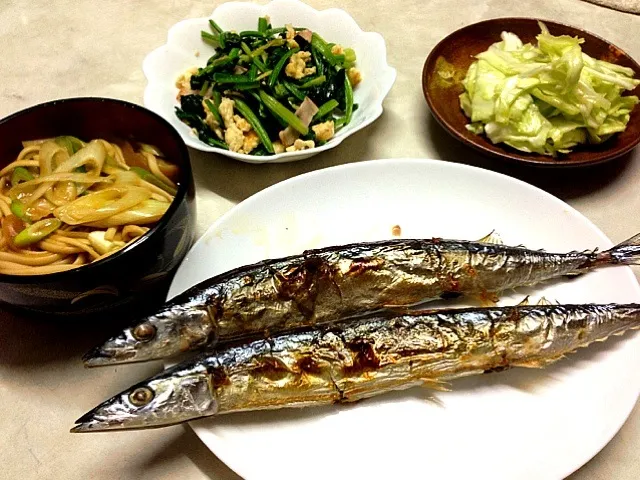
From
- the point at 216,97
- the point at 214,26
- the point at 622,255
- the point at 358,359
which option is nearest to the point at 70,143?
the point at 216,97

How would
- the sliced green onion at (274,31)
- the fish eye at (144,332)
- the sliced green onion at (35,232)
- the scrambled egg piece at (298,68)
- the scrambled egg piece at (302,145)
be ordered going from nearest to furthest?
the fish eye at (144,332) < the sliced green onion at (35,232) < the scrambled egg piece at (302,145) < the scrambled egg piece at (298,68) < the sliced green onion at (274,31)

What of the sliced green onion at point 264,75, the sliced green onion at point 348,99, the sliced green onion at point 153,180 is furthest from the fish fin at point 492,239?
the sliced green onion at point 264,75

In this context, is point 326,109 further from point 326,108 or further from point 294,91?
point 294,91

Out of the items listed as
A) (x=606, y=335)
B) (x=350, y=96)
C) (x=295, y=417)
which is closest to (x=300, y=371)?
(x=295, y=417)

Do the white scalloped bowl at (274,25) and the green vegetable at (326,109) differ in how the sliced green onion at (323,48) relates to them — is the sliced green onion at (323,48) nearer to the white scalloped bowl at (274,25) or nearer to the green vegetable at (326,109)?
the white scalloped bowl at (274,25)

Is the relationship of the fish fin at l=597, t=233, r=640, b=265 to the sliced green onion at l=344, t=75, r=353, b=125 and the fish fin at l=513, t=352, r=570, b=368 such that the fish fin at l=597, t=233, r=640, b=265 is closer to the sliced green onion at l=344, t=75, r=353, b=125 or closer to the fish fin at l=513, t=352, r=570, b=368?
the fish fin at l=513, t=352, r=570, b=368

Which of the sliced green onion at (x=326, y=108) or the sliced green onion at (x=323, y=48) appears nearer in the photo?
the sliced green onion at (x=326, y=108)
